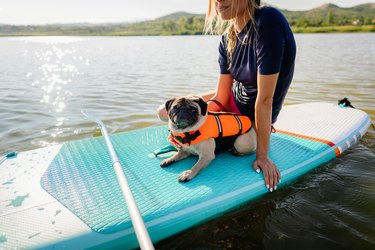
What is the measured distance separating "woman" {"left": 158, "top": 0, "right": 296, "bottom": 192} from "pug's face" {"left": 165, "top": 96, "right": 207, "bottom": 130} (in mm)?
584

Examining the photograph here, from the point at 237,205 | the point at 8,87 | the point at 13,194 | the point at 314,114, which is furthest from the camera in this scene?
the point at 8,87

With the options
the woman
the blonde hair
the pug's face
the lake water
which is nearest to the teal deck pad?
the lake water

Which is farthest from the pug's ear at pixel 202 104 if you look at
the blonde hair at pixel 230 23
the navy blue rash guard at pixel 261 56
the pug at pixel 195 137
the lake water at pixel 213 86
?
the lake water at pixel 213 86

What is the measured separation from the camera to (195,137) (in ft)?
10.5

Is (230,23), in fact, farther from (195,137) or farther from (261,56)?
(195,137)

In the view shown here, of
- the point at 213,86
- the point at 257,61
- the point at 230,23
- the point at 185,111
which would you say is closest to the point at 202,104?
the point at 185,111

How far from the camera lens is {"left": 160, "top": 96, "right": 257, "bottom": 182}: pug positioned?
118 inches

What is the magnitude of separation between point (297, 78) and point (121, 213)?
1056 centimetres

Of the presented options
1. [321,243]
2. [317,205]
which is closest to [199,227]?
[321,243]

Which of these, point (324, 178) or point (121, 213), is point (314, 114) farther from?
point (121, 213)

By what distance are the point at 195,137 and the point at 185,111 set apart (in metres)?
0.39

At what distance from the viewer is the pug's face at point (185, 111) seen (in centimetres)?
293

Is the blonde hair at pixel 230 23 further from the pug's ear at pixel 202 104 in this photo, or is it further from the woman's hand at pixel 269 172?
the woman's hand at pixel 269 172

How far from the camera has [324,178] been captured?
4.04 m
